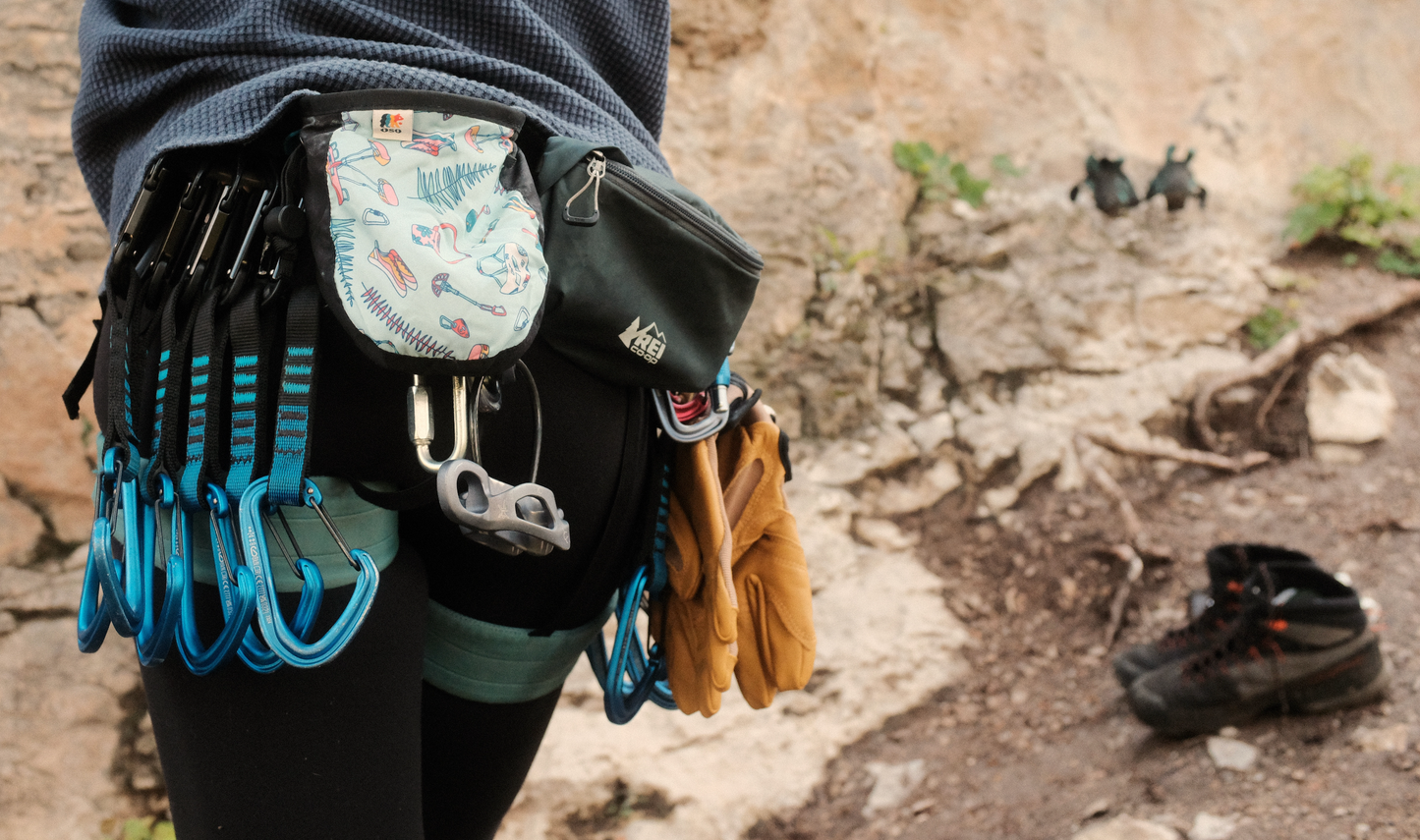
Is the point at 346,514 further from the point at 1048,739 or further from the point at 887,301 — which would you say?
the point at 887,301

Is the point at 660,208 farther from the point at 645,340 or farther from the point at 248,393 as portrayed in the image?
the point at 248,393

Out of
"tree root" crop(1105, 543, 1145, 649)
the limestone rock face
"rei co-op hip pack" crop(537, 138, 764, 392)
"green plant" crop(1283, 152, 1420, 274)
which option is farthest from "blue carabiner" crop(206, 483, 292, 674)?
"green plant" crop(1283, 152, 1420, 274)

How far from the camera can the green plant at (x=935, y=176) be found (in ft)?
13.4

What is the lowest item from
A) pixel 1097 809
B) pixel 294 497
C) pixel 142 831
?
pixel 142 831

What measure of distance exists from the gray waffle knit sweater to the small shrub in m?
3.24

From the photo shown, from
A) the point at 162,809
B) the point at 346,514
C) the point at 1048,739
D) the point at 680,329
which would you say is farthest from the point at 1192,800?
the point at 162,809

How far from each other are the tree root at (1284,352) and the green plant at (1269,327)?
0.07 meters

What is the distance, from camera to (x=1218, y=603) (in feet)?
7.70

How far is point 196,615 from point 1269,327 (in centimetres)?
439

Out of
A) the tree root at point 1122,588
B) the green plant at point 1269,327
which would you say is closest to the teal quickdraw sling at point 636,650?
the tree root at point 1122,588

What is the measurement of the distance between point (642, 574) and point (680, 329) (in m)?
0.35

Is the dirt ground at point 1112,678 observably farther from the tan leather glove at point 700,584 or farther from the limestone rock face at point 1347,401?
the tan leather glove at point 700,584

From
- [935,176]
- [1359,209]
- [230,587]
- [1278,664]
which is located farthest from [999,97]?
[230,587]

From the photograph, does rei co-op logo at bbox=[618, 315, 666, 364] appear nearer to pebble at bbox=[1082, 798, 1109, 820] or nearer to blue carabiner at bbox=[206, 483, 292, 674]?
blue carabiner at bbox=[206, 483, 292, 674]
